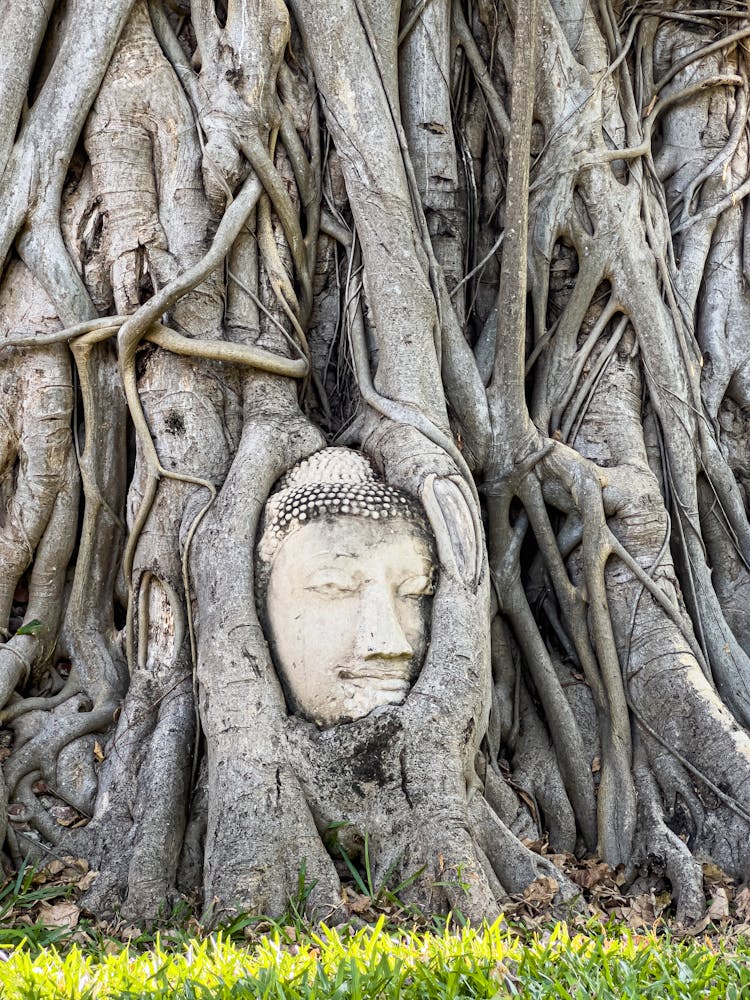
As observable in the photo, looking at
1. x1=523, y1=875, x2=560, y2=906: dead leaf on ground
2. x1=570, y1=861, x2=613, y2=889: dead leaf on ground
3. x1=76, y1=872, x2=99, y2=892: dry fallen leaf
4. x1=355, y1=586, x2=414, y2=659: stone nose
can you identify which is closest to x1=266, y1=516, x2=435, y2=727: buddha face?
x1=355, y1=586, x2=414, y2=659: stone nose

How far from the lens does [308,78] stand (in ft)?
14.0

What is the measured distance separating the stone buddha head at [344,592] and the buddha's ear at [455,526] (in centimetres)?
4

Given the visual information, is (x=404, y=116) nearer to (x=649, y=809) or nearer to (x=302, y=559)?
(x=302, y=559)

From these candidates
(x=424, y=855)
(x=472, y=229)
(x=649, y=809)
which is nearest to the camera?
(x=424, y=855)

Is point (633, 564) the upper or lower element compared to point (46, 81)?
lower

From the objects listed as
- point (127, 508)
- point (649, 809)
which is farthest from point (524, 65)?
point (649, 809)

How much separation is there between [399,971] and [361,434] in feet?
7.14

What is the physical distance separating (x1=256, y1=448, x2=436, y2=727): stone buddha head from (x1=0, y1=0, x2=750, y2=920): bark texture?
72 mm

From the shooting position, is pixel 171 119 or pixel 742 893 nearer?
pixel 742 893

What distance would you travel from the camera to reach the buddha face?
301 centimetres

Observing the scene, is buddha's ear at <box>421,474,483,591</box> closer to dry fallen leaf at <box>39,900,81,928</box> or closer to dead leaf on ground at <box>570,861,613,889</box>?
dead leaf on ground at <box>570,861,613,889</box>

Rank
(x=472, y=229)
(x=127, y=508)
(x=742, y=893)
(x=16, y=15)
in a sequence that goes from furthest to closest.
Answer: (x=472, y=229) < (x=16, y=15) < (x=127, y=508) < (x=742, y=893)

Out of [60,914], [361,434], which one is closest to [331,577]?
[361,434]

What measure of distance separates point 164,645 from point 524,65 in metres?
2.54
